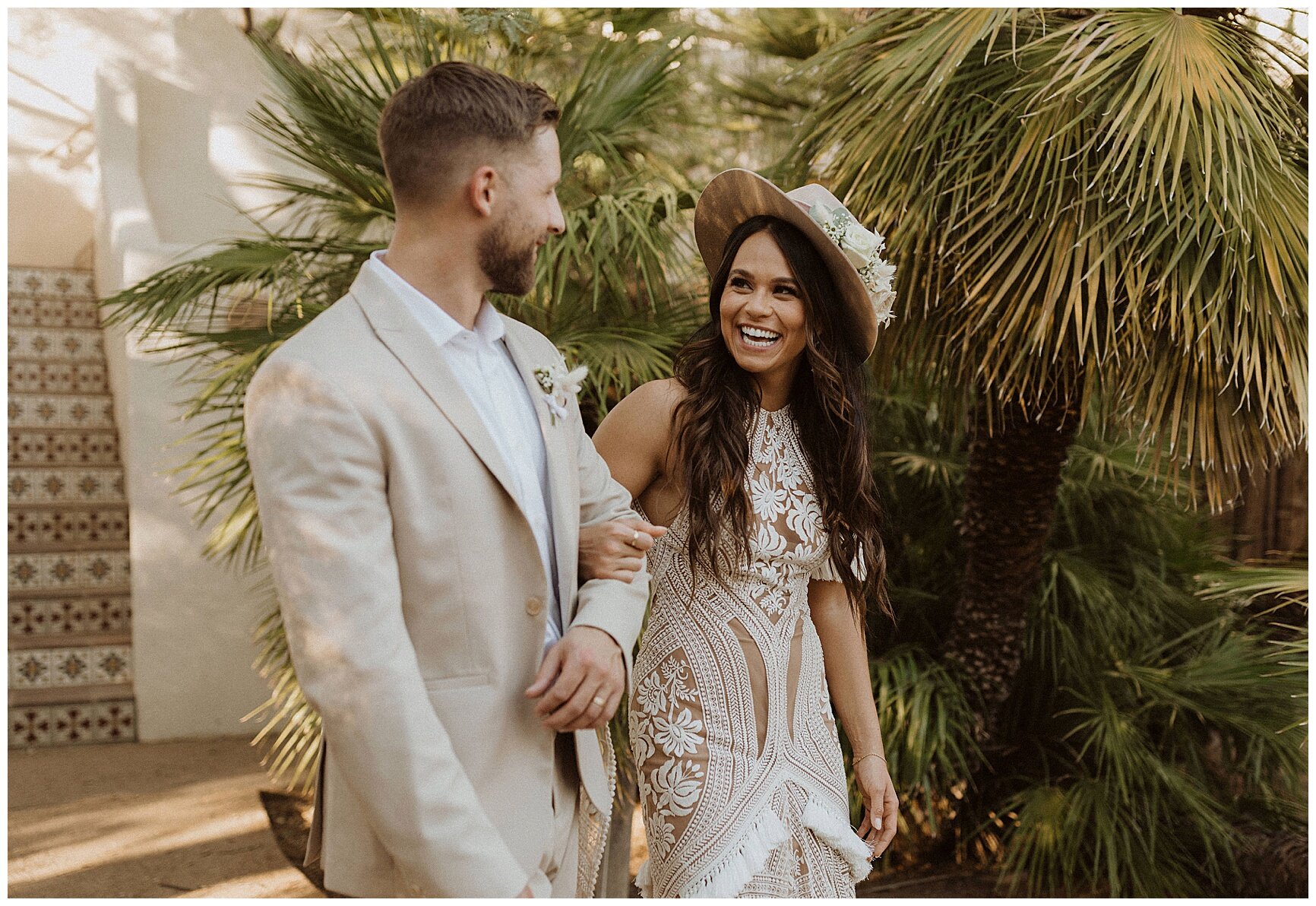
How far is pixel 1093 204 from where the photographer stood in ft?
10.9

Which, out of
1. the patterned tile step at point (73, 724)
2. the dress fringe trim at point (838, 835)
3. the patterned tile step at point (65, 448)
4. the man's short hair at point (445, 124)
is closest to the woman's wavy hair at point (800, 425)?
the dress fringe trim at point (838, 835)

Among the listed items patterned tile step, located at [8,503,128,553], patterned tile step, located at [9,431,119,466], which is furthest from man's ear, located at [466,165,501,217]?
patterned tile step, located at [9,431,119,466]

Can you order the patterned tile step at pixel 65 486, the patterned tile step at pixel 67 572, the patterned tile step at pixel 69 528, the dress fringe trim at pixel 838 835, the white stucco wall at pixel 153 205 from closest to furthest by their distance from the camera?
the dress fringe trim at pixel 838 835, the white stucco wall at pixel 153 205, the patterned tile step at pixel 67 572, the patterned tile step at pixel 69 528, the patterned tile step at pixel 65 486

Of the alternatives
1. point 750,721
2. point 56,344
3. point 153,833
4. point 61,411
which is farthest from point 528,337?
point 56,344

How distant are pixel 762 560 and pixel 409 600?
0.93m

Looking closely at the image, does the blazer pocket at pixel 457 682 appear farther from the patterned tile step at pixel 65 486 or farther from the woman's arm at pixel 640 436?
the patterned tile step at pixel 65 486

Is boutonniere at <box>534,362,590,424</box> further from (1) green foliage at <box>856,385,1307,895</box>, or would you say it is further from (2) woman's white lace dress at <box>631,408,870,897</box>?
(1) green foliage at <box>856,385,1307,895</box>

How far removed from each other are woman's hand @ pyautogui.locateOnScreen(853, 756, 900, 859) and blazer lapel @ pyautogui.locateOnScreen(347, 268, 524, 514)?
47.7 inches

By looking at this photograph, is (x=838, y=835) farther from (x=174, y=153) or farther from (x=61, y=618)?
(x=174, y=153)

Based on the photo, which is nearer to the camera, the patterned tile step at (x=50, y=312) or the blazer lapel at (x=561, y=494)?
the blazer lapel at (x=561, y=494)

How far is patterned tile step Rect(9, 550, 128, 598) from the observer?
6.06 m

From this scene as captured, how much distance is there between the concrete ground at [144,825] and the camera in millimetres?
4062

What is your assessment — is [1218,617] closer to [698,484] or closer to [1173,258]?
[1173,258]

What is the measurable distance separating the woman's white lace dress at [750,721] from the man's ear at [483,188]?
92cm
